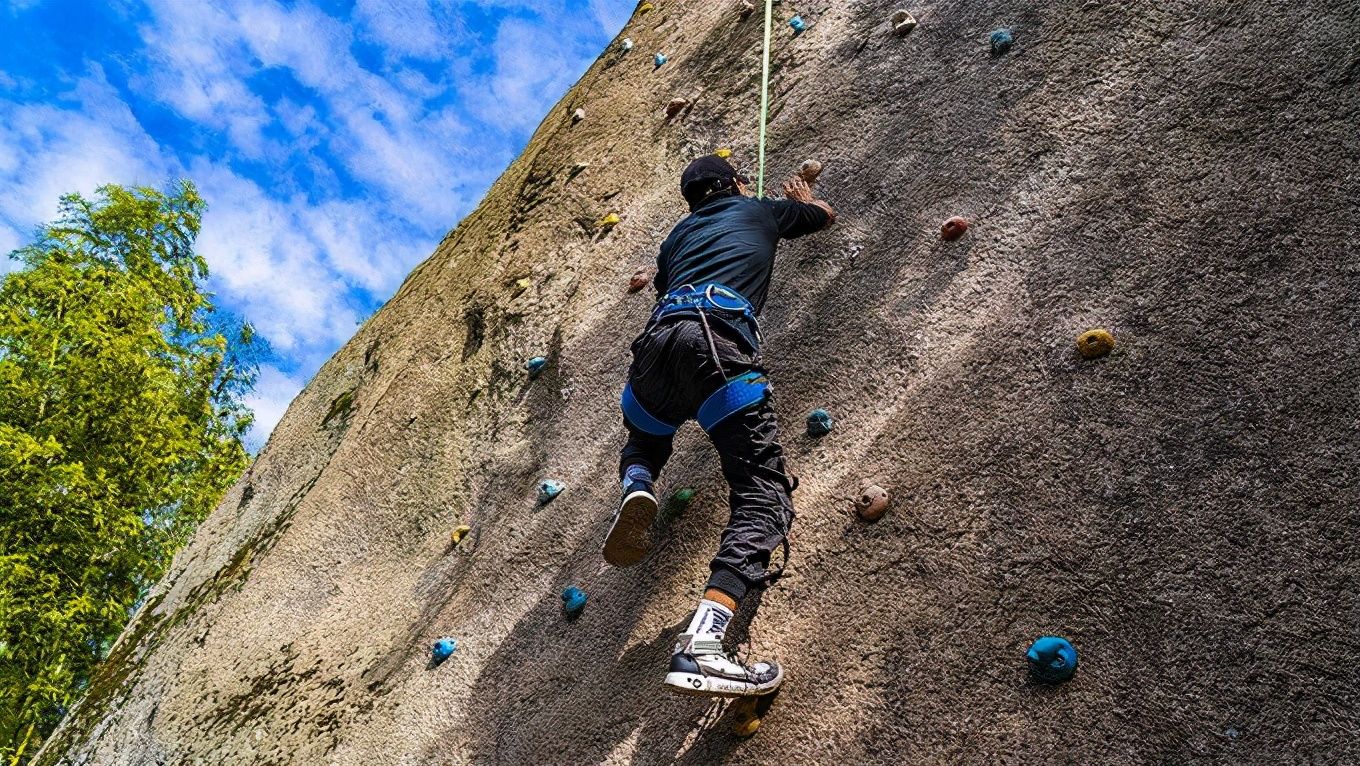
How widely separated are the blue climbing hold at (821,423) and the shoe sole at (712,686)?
1.02 meters

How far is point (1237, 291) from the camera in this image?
2.73 m

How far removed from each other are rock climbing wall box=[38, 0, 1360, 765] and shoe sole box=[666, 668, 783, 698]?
136 millimetres

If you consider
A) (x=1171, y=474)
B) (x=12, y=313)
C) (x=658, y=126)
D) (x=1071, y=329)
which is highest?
(x=12, y=313)

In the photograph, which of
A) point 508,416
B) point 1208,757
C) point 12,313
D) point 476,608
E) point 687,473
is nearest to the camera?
point 1208,757

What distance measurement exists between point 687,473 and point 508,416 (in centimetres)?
170

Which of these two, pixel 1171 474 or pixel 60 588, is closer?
pixel 1171 474

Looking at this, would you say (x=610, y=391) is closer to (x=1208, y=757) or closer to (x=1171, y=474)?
(x=1171, y=474)

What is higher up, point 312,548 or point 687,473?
point 312,548

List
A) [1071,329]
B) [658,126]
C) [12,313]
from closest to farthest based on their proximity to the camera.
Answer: [1071,329] < [658,126] < [12,313]

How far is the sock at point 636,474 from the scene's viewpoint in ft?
11.0

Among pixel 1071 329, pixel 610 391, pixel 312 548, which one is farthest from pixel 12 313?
pixel 1071 329

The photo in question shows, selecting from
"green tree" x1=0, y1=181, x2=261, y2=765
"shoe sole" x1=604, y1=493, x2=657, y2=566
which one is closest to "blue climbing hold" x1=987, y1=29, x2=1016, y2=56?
"shoe sole" x1=604, y1=493, x2=657, y2=566

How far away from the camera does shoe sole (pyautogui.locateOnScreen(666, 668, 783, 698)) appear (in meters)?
2.51

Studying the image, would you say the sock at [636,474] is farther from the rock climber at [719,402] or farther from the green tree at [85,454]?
the green tree at [85,454]
